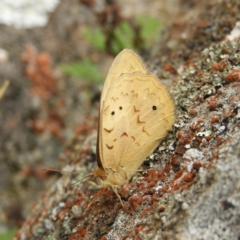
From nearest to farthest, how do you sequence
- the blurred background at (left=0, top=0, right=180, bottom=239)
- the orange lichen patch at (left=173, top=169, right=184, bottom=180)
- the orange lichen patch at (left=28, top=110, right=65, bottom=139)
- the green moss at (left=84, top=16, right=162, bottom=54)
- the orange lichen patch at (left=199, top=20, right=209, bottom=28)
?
the orange lichen patch at (left=173, top=169, right=184, bottom=180)
the orange lichen patch at (left=199, top=20, right=209, bottom=28)
the green moss at (left=84, top=16, right=162, bottom=54)
the blurred background at (left=0, top=0, right=180, bottom=239)
the orange lichen patch at (left=28, top=110, right=65, bottom=139)

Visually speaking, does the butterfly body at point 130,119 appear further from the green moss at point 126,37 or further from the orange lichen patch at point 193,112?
the green moss at point 126,37

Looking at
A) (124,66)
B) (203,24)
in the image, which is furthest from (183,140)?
(203,24)

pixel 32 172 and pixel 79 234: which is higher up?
pixel 79 234

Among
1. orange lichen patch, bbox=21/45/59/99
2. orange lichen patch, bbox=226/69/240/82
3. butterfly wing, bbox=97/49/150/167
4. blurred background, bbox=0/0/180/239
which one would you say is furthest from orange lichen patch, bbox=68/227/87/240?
orange lichen patch, bbox=21/45/59/99

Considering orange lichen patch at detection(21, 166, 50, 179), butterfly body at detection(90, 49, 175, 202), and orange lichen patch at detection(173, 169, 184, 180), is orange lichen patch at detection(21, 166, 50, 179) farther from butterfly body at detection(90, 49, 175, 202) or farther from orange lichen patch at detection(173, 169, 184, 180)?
orange lichen patch at detection(173, 169, 184, 180)

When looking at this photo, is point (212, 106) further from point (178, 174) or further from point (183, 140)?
point (178, 174)

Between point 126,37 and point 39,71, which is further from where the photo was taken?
point 39,71

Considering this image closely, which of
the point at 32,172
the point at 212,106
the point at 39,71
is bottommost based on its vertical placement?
the point at 32,172

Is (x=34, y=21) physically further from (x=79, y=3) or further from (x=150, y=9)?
(x=150, y=9)
